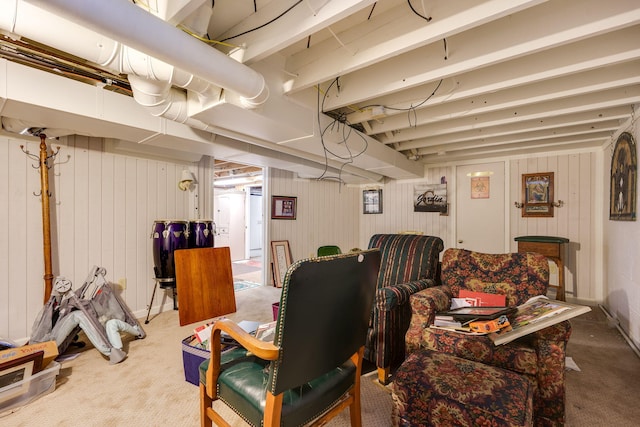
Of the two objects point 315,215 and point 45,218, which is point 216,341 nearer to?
point 45,218

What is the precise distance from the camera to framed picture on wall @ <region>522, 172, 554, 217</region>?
165 inches

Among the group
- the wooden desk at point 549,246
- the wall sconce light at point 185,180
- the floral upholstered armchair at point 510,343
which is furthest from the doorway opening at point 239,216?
the floral upholstered armchair at point 510,343

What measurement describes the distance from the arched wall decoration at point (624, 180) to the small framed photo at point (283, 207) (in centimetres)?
414

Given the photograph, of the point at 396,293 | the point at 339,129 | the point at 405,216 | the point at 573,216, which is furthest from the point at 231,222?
the point at 573,216

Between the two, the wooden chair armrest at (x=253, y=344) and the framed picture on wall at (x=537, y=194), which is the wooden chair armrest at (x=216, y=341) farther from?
the framed picture on wall at (x=537, y=194)

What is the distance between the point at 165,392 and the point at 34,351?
3.25ft

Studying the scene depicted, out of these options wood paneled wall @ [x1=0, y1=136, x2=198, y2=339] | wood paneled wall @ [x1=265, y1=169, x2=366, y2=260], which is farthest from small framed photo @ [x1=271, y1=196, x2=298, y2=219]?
wood paneled wall @ [x1=0, y1=136, x2=198, y2=339]

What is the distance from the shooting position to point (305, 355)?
3.51 ft

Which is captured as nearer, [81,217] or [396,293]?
[396,293]

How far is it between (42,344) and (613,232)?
216 inches

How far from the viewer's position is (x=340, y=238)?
588 cm

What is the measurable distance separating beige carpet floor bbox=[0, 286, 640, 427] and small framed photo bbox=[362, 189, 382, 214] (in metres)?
3.65

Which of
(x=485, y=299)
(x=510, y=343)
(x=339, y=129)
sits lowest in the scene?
(x=510, y=343)

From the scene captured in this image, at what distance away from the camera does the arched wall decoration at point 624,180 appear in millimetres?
2564
